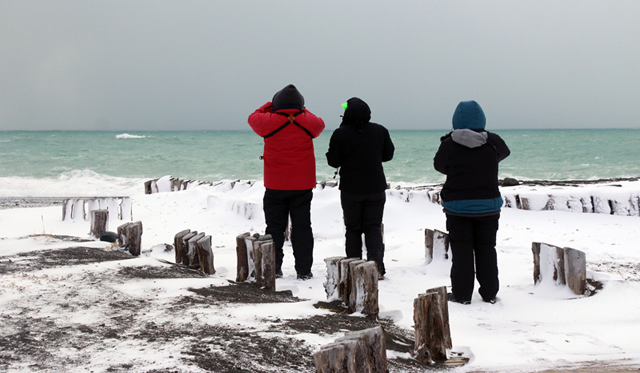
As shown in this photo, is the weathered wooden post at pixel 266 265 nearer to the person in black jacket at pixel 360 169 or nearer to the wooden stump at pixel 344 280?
the wooden stump at pixel 344 280

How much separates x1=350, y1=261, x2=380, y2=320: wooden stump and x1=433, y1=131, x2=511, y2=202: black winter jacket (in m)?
1.17

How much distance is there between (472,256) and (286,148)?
1.89 meters

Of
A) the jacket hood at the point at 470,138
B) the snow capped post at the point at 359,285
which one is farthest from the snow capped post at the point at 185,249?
the jacket hood at the point at 470,138

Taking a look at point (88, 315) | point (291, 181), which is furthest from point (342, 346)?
point (291, 181)

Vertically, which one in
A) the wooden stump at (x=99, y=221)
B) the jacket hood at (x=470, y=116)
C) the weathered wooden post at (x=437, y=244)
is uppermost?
the jacket hood at (x=470, y=116)

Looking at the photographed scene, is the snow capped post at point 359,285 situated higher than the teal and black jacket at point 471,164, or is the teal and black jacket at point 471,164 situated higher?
the teal and black jacket at point 471,164

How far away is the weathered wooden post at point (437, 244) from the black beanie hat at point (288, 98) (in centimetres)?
199

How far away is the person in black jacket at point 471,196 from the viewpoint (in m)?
4.06

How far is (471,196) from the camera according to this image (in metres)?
4.06

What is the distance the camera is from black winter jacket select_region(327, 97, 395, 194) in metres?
4.68

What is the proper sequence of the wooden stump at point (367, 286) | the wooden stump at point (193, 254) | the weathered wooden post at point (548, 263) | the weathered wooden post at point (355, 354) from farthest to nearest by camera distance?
the wooden stump at point (193, 254) < the weathered wooden post at point (548, 263) < the wooden stump at point (367, 286) < the weathered wooden post at point (355, 354)

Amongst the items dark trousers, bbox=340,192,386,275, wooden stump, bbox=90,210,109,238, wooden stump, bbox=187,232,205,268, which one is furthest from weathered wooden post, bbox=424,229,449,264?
wooden stump, bbox=90,210,109,238

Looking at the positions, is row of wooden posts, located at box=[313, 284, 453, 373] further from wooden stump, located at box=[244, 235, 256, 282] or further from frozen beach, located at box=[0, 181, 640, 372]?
wooden stump, located at box=[244, 235, 256, 282]

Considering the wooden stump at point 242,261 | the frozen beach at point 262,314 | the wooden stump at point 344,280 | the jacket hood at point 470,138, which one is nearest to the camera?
the frozen beach at point 262,314
